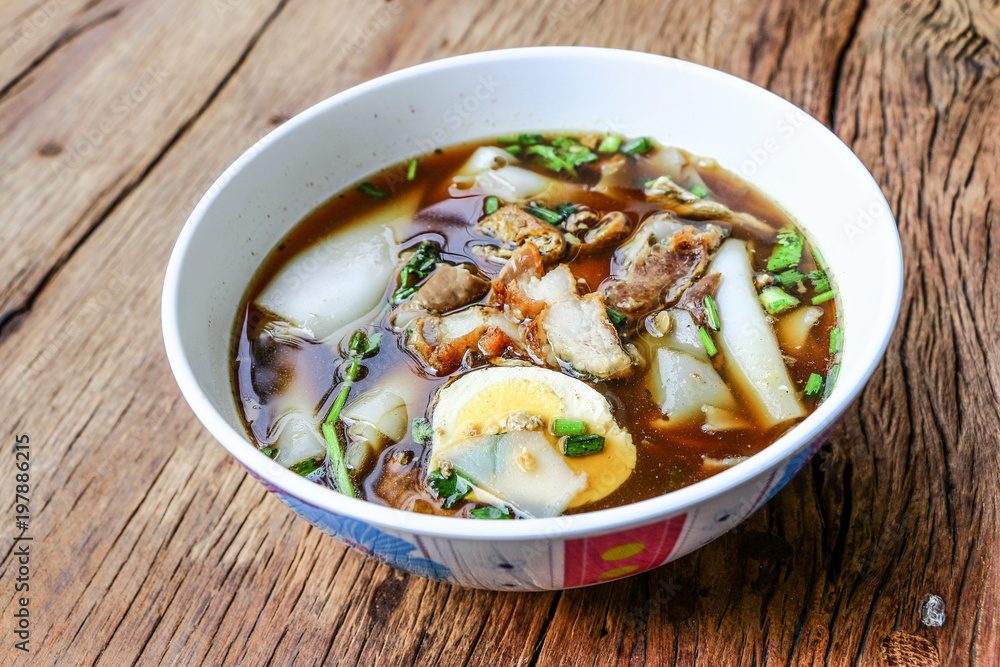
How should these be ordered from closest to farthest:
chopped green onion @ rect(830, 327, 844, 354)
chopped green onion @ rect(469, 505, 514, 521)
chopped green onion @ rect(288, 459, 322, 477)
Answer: chopped green onion @ rect(469, 505, 514, 521)
chopped green onion @ rect(288, 459, 322, 477)
chopped green onion @ rect(830, 327, 844, 354)

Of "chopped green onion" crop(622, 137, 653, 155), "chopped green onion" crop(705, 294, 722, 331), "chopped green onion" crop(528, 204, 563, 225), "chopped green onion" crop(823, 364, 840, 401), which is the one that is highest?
"chopped green onion" crop(622, 137, 653, 155)

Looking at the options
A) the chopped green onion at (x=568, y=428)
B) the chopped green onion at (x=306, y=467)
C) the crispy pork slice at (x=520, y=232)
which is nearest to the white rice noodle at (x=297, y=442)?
the chopped green onion at (x=306, y=467)

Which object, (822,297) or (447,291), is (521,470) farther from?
(822,297)

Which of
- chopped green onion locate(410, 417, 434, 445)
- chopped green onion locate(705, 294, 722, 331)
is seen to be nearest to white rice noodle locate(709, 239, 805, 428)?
chopped green onion locate(705, 294, 722, 331)

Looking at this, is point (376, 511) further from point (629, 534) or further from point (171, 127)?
point (171, 127)

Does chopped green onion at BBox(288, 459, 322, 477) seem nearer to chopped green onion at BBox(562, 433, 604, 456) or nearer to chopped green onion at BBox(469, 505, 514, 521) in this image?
chopped green onion at BBox(469, 505, 514, 521)

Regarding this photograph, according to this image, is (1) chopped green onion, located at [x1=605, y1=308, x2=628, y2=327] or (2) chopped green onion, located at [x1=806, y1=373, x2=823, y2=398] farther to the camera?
(1) chopped green onion, located at [x1=605, y1=308, x2=628, y2=327]

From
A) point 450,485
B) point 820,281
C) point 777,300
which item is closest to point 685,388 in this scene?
point 777,300

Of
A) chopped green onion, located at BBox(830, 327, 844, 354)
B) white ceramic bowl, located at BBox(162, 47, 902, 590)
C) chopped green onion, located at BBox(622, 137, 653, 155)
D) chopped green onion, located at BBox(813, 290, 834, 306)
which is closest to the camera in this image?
white ceramic bowl, located at BBox(162, 47, 902, 590)
